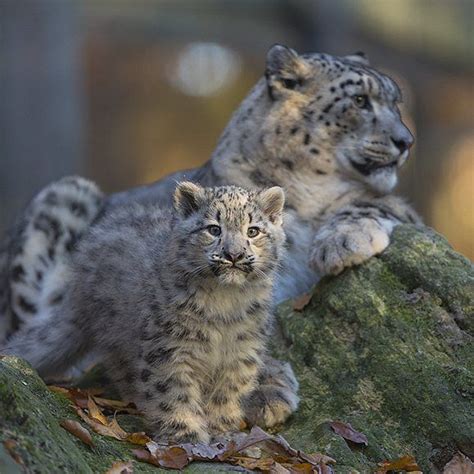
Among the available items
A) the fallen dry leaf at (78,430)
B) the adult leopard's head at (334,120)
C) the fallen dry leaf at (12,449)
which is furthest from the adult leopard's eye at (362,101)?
the fallen dry leaf at (12,449)

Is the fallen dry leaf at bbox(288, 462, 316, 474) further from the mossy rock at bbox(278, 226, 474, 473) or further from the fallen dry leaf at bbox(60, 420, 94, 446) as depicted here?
the fallen dry leaf at bbox(60, 420, 94, 446)

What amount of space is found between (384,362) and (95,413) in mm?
1644

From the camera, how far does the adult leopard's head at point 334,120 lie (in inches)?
323

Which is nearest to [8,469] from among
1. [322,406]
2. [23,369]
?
[23,369]

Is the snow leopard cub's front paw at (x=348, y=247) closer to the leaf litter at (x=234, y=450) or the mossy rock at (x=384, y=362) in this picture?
the mossy rock at (x=384, y=362)

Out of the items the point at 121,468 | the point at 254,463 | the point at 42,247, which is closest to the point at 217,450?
the point at 254,463

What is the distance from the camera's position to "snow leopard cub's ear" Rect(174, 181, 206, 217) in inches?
230

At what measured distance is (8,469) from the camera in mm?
4207

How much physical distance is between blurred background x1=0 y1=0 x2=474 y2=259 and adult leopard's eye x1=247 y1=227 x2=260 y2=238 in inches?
372

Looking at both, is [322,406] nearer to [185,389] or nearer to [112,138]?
[185,389]

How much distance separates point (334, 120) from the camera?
8.35m

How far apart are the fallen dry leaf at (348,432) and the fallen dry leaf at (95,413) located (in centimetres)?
122

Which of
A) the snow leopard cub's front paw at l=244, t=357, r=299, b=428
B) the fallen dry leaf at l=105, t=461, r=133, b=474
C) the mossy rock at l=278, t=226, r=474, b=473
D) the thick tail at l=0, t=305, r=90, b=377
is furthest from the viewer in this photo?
the thick tail at l=0, t=305, r=90, b=377

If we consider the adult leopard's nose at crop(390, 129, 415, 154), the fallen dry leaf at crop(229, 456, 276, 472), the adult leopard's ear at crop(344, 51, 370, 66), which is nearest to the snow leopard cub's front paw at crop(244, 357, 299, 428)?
the fallen dry leaf at crop(229, 456, 276, 472)
